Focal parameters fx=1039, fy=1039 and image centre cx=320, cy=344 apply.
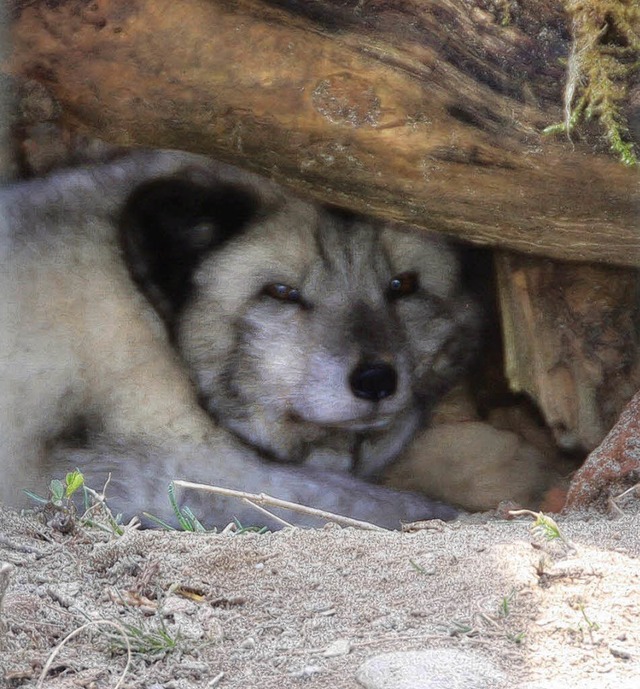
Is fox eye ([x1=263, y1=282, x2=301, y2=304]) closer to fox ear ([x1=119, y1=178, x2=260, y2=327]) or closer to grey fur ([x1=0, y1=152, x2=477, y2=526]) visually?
grey fur ([x1=0, y1=152, x2=477, y2=526])

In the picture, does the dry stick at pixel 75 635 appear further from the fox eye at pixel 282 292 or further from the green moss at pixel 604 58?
the fox eye at pixel 282 292

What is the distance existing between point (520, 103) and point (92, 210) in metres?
1.54

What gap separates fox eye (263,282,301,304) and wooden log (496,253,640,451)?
819 mm

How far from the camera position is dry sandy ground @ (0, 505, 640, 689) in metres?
1.75

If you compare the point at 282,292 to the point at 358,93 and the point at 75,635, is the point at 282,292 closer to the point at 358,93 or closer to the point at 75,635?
the point at 358,93

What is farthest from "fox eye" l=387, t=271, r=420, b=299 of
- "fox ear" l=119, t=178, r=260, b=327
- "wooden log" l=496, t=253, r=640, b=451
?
"fox ear" l=119, t=178, r=260, b=327

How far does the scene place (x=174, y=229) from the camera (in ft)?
12.0

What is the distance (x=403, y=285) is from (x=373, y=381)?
533 mm

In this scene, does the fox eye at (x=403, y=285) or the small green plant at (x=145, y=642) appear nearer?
the small green plant at (x=145, y=642)

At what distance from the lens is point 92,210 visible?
143 inches

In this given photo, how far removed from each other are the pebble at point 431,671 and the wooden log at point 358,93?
1.70 m

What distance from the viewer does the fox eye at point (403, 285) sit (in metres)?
4.08

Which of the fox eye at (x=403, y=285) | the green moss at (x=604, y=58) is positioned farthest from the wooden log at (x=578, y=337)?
the green moss at (x=604, y=58)

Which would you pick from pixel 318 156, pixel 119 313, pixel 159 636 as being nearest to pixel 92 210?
pixel 119 313
